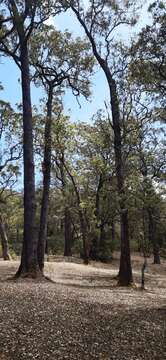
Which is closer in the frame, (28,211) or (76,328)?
(76,328)

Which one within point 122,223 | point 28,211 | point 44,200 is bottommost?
point 122,223

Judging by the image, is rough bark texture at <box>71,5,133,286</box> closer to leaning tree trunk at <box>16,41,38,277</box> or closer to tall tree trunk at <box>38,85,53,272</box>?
tall tree trunk at <box>38,85,53,272</box>

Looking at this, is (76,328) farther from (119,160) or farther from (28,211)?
(119,160)

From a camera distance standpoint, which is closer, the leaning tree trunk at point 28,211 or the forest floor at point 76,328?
the forest floor at point 76,328

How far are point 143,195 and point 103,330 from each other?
6.18 m

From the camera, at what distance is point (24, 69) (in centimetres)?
1566

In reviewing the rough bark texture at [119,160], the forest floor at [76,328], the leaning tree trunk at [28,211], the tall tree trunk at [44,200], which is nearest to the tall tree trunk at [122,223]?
the rough bark texture at [119,160]

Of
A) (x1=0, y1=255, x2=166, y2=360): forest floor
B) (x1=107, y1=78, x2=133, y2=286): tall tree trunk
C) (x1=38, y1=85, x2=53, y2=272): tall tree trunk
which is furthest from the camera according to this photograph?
(x1=38, y1=85, x2=53, y2=272): tall tree trunk

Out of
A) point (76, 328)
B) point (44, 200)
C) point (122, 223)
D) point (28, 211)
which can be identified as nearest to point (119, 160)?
point (122, 223)

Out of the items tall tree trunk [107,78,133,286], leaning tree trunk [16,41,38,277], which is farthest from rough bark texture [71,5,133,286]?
leaning tree trunk [16,41,38,277]

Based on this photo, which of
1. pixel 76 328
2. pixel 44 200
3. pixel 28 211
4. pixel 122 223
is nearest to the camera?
pixel 76 328

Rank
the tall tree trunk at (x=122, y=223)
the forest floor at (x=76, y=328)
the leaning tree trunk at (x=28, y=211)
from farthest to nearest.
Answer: the tall tree trunk at (x=122, y=223) → the leaning tree trunk at (x=28, y=211) → the forest floor at (x=76, y=328)

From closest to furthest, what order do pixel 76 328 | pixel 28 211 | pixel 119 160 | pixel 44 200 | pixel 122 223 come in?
pixel 76 328 → pixel 28 211 → pixel 122 223 → pixel 119 160 → pixel 44 200

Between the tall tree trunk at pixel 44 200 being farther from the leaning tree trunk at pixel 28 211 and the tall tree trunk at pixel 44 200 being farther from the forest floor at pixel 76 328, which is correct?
the forest floor at pixel 76 328
